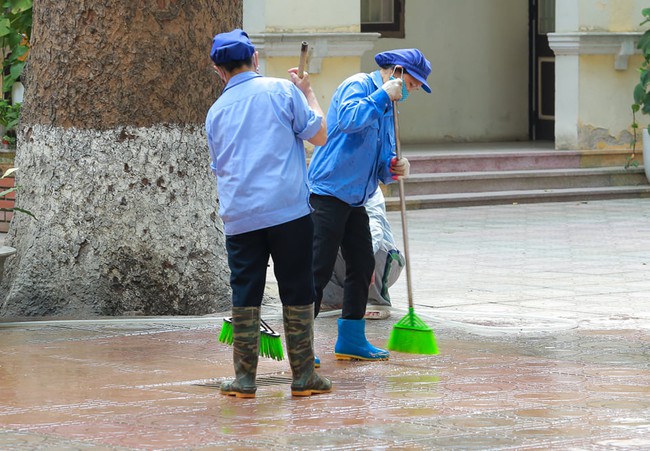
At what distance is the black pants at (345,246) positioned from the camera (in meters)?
7.12

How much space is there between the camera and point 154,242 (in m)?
9.01

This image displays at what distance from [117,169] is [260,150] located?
3013mm

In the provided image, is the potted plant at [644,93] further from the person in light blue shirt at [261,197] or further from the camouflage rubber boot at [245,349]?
the camouflage rubber boot at [245,349]

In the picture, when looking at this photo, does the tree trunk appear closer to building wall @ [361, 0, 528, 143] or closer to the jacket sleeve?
the jacket sleeve

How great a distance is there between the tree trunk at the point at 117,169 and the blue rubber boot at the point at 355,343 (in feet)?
6.37

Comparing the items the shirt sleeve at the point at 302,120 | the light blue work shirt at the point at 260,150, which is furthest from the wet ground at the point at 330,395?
the shirt sleeve at the point at 302,120

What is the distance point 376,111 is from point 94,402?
6.35ft

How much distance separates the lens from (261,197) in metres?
6.17

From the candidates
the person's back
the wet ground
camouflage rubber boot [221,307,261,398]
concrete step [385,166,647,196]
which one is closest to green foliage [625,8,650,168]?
concrete step [385,166,647,196]

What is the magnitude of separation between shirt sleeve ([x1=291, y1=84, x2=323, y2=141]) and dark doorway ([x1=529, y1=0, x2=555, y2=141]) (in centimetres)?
1337

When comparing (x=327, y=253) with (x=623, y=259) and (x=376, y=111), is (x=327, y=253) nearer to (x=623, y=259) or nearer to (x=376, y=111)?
(x=376, y=111)

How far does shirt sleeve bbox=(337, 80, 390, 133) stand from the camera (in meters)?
6.91

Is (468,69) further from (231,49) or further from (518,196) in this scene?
(231,49)

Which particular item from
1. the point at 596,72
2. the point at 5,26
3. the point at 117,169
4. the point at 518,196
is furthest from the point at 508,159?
the point at 117,169
